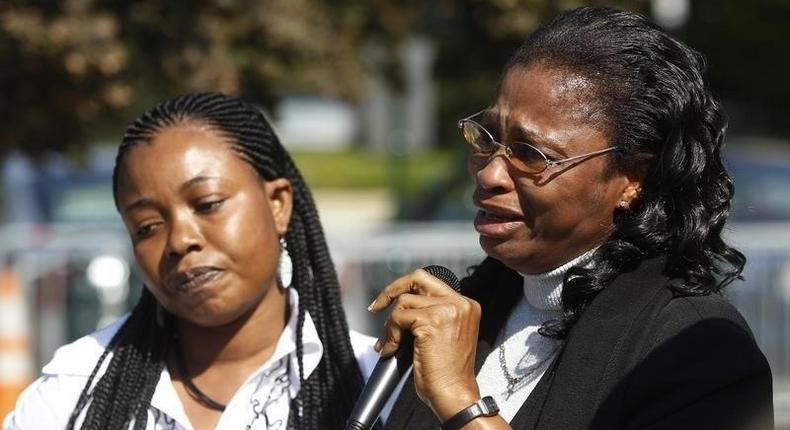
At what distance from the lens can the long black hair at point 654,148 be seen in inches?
94.9

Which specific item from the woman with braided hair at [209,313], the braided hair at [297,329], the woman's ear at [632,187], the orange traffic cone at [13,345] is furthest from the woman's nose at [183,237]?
the orange traffic cone at [13,345]

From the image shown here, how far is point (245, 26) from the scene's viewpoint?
23.7 ft

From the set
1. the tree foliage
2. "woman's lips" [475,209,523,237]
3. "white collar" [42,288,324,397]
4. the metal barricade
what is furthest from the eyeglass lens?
the metal barricade

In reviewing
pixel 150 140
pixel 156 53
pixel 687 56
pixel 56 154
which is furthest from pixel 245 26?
pixel 687 56

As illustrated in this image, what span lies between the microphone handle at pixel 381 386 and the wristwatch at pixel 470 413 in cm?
19

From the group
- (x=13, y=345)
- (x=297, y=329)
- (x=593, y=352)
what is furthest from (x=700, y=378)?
(x=13, y=345)

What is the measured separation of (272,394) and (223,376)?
0.13 metres

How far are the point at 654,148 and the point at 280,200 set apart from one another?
1.10 m

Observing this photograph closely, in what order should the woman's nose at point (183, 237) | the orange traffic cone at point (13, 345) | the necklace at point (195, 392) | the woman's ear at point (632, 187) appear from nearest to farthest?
the woman's ear at point (632, 187) → the woman's nose at point (183, 237) → the necklace at point (195, 392) → the orange traffic cone at point (13, 345)

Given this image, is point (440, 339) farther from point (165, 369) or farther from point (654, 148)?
point (165, 369)

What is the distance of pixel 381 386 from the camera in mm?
2471

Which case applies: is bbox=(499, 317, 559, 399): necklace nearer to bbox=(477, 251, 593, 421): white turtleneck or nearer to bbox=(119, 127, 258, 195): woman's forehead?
bbox=(477, 251, 593, 421): white turtleneck

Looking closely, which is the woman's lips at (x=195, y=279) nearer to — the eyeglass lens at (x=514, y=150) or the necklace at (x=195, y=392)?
the necklace at (x=195, y=392)

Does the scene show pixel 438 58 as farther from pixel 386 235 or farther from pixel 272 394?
pixel 272 394
